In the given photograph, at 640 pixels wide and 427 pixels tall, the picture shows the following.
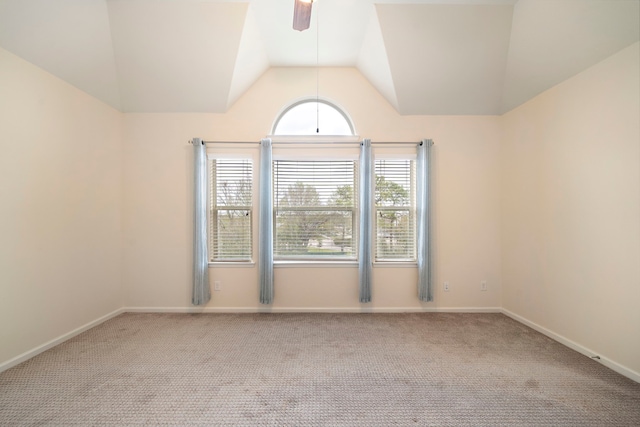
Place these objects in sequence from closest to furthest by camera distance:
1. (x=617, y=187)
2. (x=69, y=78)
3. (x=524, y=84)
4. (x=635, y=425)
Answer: (x=635, y=425), (x=617, y=187), (x=69, y=78), (x=524, y=84)

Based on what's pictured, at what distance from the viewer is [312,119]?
352 cm

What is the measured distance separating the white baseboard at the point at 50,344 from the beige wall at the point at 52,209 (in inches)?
1.2

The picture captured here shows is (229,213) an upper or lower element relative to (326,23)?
lower

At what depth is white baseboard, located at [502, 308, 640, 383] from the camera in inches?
79.0

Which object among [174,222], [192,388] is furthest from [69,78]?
[192,388]

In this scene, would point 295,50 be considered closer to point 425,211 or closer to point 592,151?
point 425,211

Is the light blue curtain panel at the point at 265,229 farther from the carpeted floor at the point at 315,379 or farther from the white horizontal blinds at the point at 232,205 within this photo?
the carpeted floor at the point at 315,379

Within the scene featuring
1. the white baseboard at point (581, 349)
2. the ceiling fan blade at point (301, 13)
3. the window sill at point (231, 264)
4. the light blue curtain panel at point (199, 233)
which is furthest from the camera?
the window sill at point (231, 264)

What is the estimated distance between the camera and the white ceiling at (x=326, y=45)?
2168 millimetres

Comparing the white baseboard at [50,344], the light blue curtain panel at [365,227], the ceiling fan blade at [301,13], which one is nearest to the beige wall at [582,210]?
the light blue curtain panel at [365,227]

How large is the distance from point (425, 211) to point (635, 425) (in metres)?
2.24

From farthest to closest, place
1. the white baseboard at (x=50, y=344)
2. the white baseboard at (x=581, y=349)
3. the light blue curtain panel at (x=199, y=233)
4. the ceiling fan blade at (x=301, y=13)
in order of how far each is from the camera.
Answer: the light blue curtain panel at (x=199, y=233) → the white baseboard at (x=50, y=344) → the white baseboard at (x=581, y=349) → the ceiling fan blade at (x=301, y=13)

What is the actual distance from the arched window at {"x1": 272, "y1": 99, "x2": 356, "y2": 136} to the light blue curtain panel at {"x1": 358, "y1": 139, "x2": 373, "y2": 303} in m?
0.49

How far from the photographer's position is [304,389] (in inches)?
73.5
